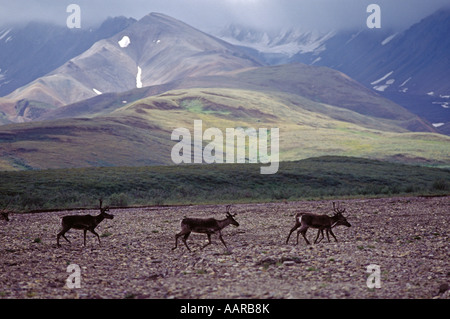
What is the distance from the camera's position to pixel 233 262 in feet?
57.1

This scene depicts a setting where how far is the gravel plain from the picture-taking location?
1366cm

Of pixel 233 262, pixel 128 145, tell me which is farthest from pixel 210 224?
pixel 128 145

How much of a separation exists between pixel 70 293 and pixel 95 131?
150 meters

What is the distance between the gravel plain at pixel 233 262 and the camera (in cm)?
1366

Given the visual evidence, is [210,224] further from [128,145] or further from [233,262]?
[128,145]

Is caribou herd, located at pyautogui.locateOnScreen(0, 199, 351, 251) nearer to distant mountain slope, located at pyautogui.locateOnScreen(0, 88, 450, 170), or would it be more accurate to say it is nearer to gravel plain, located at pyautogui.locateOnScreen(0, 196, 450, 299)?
gravel plain, located at pyautogui.locateOnScreen(0, 196, 450, 299)

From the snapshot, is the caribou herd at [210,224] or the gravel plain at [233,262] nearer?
the gravel plain at [233,262]

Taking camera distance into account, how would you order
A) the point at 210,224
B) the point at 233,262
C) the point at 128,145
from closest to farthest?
the point at 233,262, the point at 210,224, the point at 128,145

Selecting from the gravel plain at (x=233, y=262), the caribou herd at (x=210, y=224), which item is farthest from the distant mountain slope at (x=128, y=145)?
the caribou herd at (x=210, y=224)

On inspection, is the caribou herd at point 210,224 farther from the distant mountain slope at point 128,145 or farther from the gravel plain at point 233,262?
the distant mountain slope at point 128,145

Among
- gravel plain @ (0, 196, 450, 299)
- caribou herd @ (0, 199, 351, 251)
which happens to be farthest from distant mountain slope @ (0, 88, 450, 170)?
caribou herd @ (0, 199, 351, 251)

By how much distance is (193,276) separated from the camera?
15555 mm
